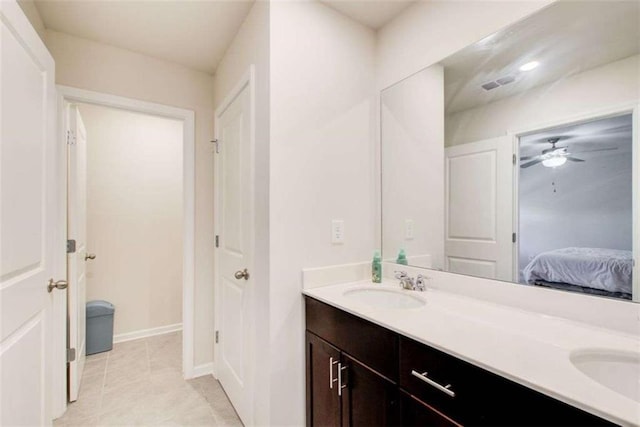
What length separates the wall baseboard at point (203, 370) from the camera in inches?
91.9

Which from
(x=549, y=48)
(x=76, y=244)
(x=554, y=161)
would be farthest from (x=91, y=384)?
(x=549, y=48)

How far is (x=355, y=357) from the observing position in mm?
1214

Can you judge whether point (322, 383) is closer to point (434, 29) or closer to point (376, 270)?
point (376, 270)

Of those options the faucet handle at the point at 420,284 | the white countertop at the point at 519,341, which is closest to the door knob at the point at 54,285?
the white countertop at the point at 519,341

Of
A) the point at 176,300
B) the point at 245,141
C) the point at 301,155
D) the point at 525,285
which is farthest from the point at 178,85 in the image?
the point at 525,285

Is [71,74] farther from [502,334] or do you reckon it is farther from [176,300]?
[502,334]

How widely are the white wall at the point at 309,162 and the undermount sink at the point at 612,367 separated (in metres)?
1.06

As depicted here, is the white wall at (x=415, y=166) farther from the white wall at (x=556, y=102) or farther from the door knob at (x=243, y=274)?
the door knob at (x=243, y=274)

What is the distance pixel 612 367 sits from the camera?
2.76 ft

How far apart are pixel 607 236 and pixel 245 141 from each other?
1700mm

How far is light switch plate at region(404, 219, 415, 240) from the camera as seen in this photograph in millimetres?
1693

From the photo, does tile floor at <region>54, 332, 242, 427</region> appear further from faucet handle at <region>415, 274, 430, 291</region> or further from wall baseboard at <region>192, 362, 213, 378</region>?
faucet handle at <region>415, 274, 430, 291</region>

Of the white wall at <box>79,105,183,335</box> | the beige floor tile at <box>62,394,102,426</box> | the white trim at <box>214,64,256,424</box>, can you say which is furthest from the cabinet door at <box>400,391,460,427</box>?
the white wall at <box>79,105,183,335</box>

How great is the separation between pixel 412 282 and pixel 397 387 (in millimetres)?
597
